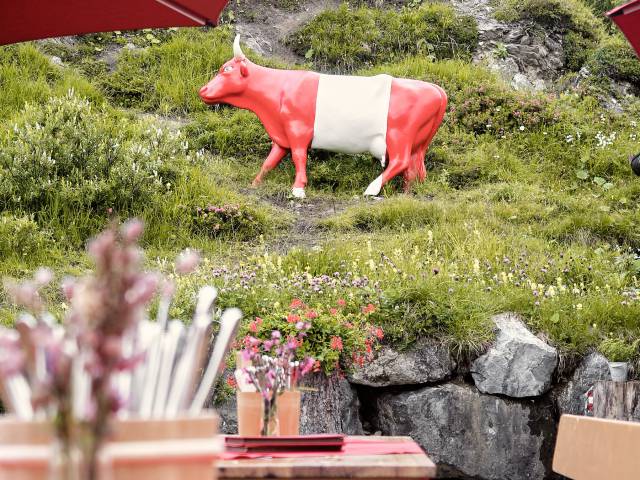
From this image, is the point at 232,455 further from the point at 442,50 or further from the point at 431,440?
the point at 442,50

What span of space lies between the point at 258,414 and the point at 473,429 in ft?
9.94

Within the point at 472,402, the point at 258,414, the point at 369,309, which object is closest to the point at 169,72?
the point at 369,309

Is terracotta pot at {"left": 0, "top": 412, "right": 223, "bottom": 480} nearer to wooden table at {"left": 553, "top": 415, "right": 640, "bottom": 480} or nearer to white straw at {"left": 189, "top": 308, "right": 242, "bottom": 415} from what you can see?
white straw at {"left": 189, "top": 308, "right": 242, "bottom": 415}

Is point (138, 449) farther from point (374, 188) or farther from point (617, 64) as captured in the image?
point (617, 64)

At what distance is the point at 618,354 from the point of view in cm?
527

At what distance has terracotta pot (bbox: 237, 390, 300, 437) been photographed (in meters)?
2.37

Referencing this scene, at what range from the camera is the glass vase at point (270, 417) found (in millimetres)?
2307

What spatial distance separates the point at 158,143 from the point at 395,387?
4373 millimetres

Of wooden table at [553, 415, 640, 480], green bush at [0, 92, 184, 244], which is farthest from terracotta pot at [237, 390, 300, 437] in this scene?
green bush at [0, 92, 184, 244]

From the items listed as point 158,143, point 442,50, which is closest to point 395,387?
point 158,143

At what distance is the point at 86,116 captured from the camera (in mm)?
8391

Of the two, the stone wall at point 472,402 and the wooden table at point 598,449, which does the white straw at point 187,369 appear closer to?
the wooden table at point 598,449

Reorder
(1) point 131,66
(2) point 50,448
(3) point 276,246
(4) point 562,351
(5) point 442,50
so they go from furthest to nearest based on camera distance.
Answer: (5) point 442,50 → (1) point 131,66 → (3) point 276,246 → (4) point 562,351 → (2) point 50,448

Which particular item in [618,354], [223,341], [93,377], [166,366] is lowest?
[618,354]
